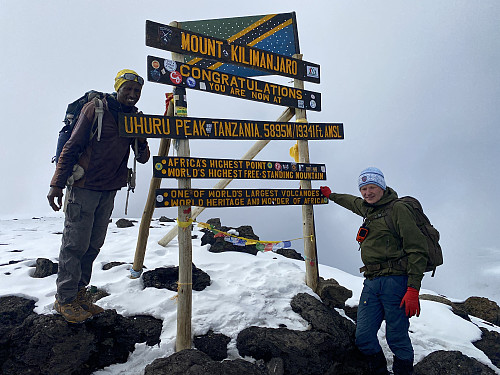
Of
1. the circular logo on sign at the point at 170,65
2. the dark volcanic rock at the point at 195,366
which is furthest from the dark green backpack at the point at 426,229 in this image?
the circular logo on sign at the point at 170,65

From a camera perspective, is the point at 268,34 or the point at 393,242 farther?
the point at 268,34

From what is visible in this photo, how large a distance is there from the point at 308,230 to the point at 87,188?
11.3ft

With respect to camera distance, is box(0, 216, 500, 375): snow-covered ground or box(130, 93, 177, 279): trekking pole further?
box(130, 93, 177, 279): trekking pole

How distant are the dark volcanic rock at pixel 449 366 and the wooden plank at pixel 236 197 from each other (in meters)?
2.63

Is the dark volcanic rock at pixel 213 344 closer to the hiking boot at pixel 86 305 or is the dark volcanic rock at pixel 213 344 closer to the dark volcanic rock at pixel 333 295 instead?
the hiking boot at pixel 86 305

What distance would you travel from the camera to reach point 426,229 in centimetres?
371

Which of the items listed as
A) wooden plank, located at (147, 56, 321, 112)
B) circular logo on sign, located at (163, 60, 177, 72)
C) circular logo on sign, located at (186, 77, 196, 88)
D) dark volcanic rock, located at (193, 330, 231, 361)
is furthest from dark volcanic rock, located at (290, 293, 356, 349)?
circular logo on sign, located at (163, 60, 177, 72)

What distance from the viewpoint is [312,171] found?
204 inches

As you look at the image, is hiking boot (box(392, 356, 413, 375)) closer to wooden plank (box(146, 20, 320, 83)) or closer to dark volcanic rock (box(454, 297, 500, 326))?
dark volcanic rock (box(454, 297, 500, 326))

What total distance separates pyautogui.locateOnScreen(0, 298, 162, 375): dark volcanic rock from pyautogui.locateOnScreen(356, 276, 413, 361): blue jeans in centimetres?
267

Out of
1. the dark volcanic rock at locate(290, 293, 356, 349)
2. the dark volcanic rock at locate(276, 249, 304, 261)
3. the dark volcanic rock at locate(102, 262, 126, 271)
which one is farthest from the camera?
the dark volcanic rock at locate(276, 249, 304, 261)

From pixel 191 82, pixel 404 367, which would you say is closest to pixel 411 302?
pixel 404 367

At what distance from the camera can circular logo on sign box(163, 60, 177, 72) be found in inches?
150

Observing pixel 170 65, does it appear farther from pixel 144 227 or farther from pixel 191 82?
pixel 144 227
